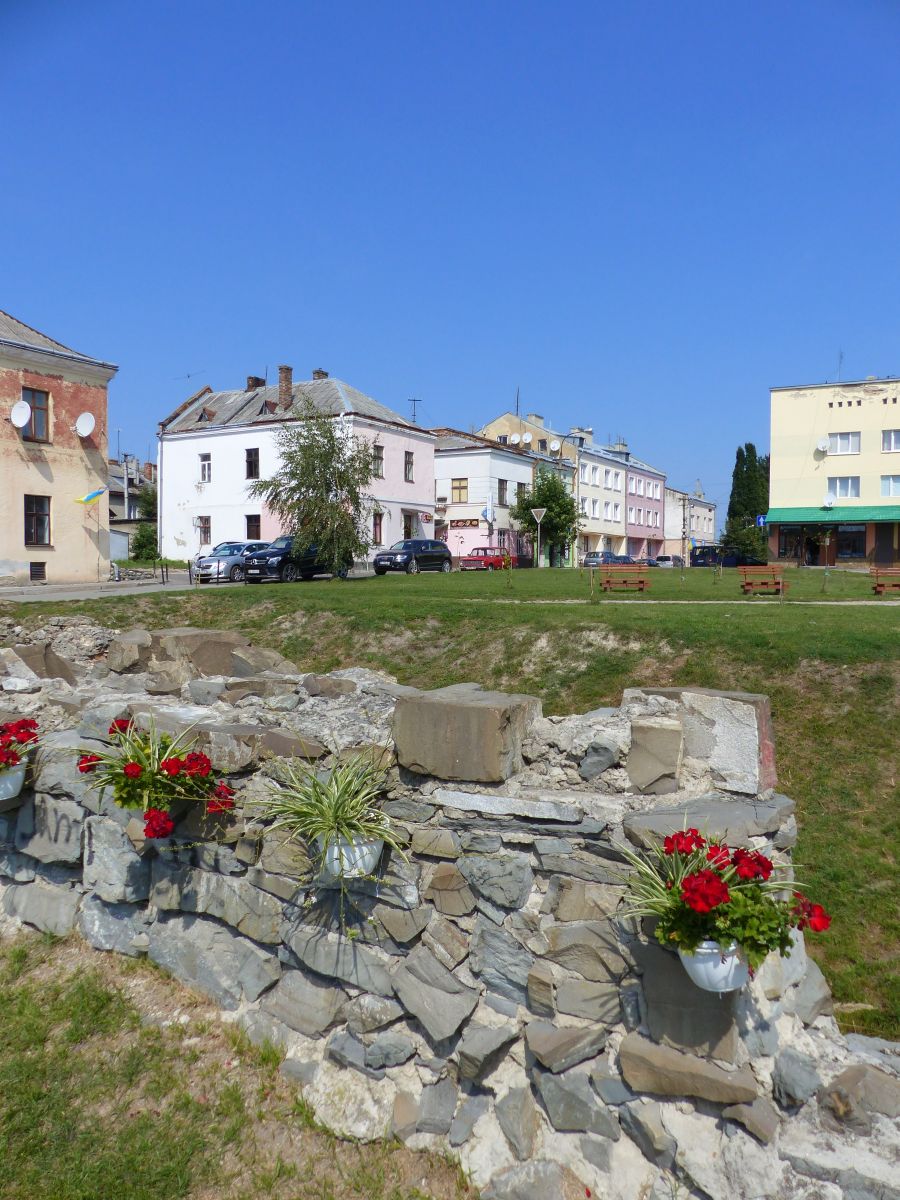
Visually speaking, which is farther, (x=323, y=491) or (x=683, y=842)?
(x=323, y=491)

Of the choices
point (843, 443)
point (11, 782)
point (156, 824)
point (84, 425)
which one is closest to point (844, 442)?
point (843, 443)

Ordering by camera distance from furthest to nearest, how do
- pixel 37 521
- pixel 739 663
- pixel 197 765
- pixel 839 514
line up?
1. pixel 839 514
2. pixel 37 521
3. pixel 739 663
4. pixel 197 765

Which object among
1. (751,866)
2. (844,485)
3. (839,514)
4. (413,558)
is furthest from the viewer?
(839,514)

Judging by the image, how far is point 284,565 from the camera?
1082 inches

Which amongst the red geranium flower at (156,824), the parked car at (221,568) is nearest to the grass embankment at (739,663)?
the red geranium flower at (156,824)

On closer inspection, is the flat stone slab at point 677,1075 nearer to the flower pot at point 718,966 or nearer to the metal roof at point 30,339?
the flower pot at point 718,966

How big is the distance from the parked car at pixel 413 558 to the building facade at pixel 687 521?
36.0 metres

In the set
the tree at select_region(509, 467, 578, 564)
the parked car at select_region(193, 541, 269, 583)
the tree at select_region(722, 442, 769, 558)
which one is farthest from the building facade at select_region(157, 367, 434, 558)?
the tree at select_region(722, 442, 769, 558)

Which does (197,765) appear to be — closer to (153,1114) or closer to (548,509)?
(153,1114)

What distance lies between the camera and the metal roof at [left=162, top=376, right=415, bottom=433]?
39406mm

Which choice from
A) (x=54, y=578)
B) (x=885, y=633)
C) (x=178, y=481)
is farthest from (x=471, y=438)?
(x=885, y=633)

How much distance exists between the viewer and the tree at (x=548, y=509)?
45.9 metres

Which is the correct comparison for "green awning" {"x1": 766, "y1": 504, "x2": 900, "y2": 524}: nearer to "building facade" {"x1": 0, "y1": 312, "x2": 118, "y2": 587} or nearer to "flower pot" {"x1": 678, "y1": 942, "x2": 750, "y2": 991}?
"building facade" {"x1": 0, "y1": 312, "x2": 118, "y2": 587}

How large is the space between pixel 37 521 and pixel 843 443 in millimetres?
37580
